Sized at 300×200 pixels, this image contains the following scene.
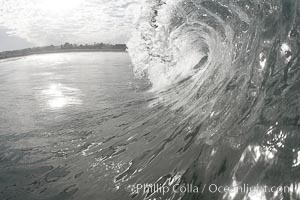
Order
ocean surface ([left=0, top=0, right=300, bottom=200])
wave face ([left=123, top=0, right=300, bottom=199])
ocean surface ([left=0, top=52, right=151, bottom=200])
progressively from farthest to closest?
ocean surface ([left=0, top=52, right=151, bottom=200])
ocean surface ([left=0, top=0, right=300, bottom=200])
wave face ([left=123, top=0, right=300, bottom=199])

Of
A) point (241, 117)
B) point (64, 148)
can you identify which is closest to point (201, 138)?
point (241, 117)

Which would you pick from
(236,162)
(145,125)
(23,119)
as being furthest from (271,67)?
(23,119)

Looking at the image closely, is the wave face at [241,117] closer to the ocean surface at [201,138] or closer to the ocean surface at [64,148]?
the ocean surface at [201,138]

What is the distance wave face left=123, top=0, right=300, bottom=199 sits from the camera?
3869mm

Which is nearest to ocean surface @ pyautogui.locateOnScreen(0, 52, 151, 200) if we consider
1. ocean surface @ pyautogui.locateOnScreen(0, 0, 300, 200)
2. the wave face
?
ocean surface @ pyautogui.locateOnScreen(0, 0, 300, 200)

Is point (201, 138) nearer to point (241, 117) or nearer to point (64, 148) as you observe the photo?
point (241, 117)

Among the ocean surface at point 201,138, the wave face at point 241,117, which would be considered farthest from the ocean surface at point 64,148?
the wave face at point 241,117

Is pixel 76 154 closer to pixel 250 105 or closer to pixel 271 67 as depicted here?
pixel 250 105

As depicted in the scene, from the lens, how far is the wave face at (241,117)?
152 inches

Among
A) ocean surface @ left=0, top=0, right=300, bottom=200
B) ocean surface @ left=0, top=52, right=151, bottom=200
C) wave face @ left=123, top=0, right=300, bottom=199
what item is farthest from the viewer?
ocean surface @ left=0, top=52, right=151, bottom=200

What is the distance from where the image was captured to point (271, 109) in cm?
451

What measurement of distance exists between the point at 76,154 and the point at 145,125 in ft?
6.58

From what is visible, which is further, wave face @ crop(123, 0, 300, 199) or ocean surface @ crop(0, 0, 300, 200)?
ocean surface @ crop(0, 0, 300, 200)

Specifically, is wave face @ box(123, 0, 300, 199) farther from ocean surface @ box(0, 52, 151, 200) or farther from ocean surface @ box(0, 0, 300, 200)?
ocean surface @ box(0, 52, 151, 200)
